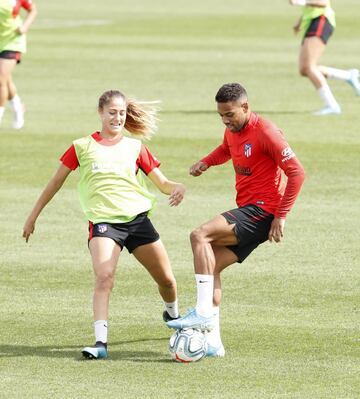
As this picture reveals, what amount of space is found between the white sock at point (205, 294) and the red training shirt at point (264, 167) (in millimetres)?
715

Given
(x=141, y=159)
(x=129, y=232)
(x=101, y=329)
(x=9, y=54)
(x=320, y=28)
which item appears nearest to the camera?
(x=101, y=329)

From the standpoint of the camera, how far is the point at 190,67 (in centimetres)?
2880

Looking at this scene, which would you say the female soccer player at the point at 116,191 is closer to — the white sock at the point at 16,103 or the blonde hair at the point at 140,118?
the blonde hair at the point at 140,118

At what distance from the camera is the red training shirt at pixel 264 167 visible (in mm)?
9781

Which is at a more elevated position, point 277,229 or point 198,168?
point 198,168

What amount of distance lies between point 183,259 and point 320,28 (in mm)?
9737

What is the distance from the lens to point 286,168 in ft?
32.1

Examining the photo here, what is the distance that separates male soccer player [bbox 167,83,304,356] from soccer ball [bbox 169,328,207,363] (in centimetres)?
7

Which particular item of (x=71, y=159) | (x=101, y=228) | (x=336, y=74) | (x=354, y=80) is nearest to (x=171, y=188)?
(x=101, y=228)

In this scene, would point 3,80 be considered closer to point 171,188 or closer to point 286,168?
point 171,188

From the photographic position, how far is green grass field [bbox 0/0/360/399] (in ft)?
29.7

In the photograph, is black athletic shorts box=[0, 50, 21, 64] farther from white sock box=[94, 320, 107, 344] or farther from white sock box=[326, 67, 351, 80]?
white sock box=[94, 320, 107, 344]

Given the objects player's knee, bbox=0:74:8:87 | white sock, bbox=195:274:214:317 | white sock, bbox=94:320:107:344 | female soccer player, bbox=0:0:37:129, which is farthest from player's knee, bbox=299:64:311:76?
white sock, bbox=94:320:107:344

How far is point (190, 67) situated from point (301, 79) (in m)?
2.90
